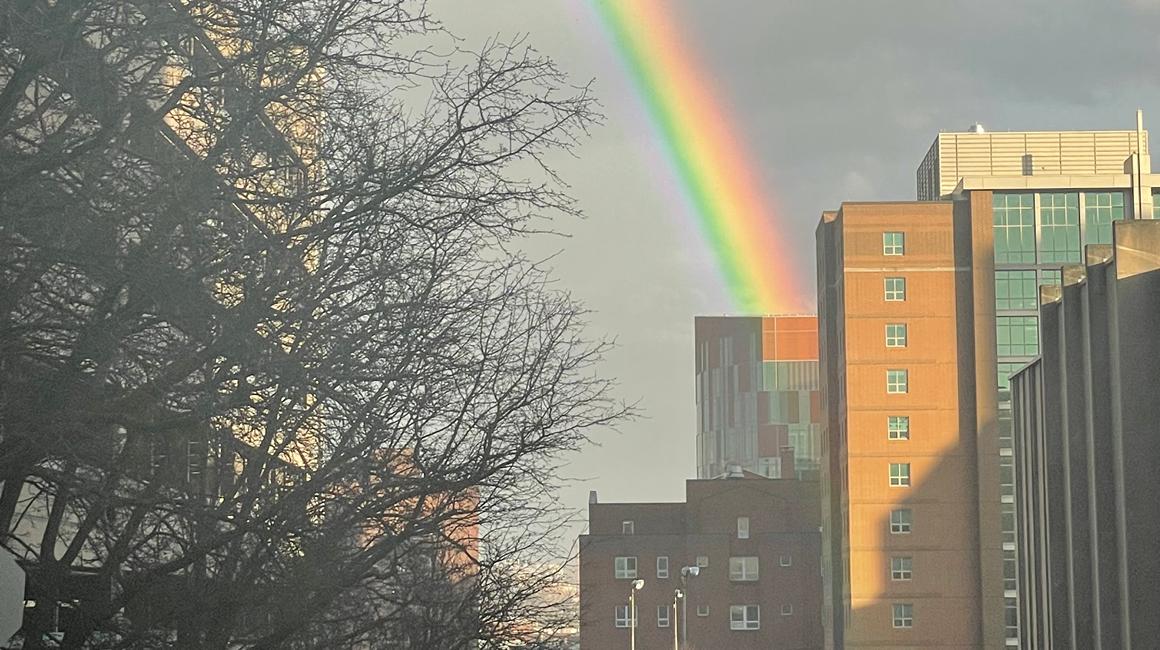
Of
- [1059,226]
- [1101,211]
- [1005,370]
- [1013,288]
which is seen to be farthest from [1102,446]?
[1101,211]

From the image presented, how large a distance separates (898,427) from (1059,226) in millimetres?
15462

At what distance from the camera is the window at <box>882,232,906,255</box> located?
101062mm

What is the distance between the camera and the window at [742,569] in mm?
118688

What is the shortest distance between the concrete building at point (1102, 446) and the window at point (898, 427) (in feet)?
130

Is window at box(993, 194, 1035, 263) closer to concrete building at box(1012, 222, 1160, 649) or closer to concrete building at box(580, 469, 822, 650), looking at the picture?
concrete building at box(580, 469, 822, 650)

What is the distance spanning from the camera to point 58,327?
9391 mm

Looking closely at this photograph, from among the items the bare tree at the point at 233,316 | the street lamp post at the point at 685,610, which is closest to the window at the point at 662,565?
the street lamp post at the point at 685,610

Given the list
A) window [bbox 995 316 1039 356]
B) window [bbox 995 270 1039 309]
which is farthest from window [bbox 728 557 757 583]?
window [bbox 995 270 1039 309]

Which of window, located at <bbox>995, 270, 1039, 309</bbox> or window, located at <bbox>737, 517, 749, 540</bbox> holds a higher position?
window, located at <bbox>995, 270, 1039, 309</bbox>

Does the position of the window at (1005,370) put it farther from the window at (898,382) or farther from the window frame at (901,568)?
the window frame at (901,568)

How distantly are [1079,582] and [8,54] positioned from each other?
46.9 m

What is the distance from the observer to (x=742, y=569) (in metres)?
119

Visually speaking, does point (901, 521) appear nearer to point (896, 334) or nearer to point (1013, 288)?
point (896, 334)

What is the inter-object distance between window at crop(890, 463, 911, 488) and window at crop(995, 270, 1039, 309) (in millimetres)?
11363
